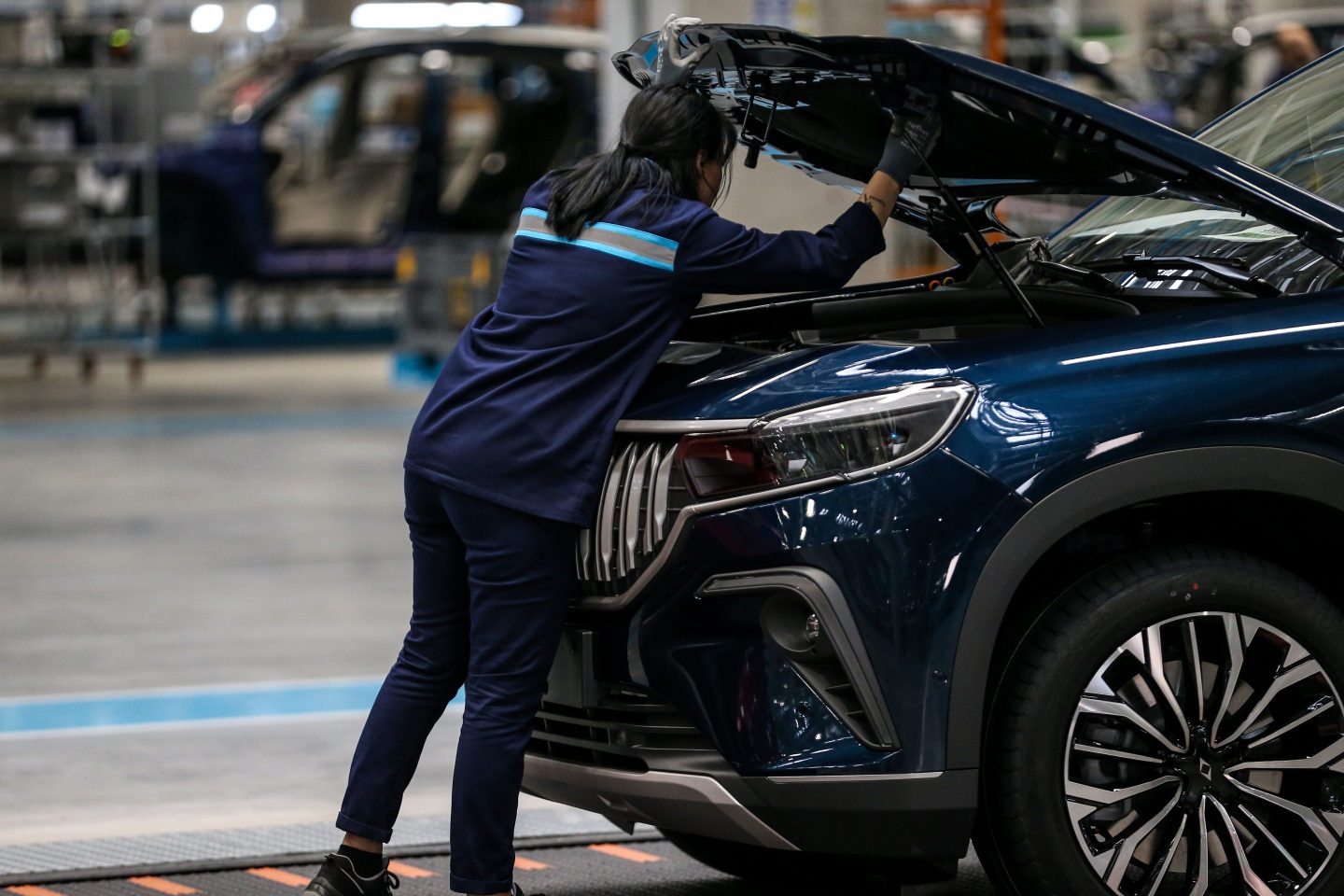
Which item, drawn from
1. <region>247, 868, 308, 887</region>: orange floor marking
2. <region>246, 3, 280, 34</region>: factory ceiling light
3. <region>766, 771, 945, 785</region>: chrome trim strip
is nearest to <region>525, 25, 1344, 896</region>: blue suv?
<region>766, 771, 945, 785</region>: chrome trim strip

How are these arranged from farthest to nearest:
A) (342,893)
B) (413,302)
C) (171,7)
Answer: (171,7) < (413,302) < (342,893)

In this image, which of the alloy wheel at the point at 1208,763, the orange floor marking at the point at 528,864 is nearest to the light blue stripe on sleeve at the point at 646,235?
the alloy wheel at the point at 1208,763

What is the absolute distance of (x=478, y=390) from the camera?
11.3 ft

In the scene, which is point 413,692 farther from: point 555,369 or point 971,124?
point 971,124

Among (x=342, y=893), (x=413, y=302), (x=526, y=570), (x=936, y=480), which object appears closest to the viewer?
(x=936, y=480)

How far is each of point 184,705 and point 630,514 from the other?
304 centimetres

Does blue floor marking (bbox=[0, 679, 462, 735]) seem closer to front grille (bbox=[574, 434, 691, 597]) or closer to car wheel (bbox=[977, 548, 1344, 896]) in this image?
front grille (bbox=[574, 434, 691, 597])

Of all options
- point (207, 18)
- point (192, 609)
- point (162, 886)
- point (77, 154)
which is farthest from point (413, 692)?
point (207, 18)

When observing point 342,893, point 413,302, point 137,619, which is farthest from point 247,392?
point 342,893

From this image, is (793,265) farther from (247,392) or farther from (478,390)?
(247,392)

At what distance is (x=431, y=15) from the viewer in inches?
824

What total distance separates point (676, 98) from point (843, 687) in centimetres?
111

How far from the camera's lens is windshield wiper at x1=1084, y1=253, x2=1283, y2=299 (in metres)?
3.62

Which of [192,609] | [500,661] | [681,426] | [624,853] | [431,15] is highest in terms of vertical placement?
[431,15]
